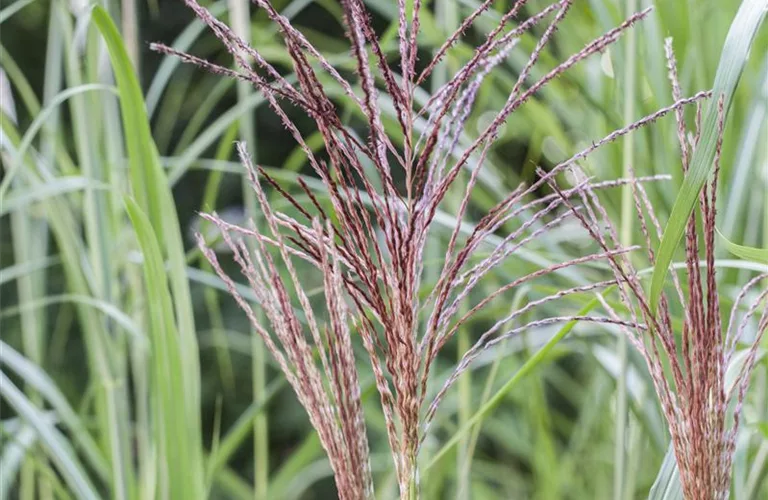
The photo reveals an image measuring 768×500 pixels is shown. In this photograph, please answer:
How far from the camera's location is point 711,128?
1.00ft

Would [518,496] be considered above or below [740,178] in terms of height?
below

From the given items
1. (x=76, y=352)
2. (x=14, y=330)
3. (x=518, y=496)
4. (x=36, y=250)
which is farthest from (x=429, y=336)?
(x=76, y=352)

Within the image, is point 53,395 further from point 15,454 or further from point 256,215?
point 256,215

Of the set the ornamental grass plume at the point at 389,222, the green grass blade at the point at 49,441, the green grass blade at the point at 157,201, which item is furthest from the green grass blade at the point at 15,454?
the ornamental grass plume at the point at 389,222

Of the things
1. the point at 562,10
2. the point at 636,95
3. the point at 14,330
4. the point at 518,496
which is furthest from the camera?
the point at 14,330

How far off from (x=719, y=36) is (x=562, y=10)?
537mm

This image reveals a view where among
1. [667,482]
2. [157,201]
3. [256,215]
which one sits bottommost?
[667,482]

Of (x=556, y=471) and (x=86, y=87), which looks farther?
(x=556, y=471)

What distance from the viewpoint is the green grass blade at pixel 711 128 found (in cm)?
30

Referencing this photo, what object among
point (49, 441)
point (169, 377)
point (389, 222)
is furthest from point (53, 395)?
point (389, 222)

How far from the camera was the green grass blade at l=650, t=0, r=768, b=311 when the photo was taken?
11.9 inches

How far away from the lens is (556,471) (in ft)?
2.43

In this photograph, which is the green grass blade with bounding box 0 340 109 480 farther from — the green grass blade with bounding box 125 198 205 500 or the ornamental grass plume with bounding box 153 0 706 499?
the ornamental grass plume with bounding box 153 0 706 499

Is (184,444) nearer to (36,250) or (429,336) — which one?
(429,336)
